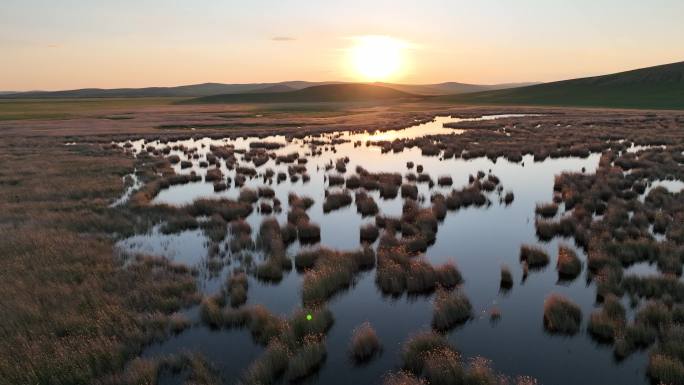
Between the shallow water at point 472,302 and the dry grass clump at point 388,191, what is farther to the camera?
the dry grass clump at point 388,191

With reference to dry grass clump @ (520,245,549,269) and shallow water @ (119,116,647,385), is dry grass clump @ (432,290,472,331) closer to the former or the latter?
shallow water @ (119,116,647,385)

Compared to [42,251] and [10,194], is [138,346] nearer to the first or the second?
[42,251]

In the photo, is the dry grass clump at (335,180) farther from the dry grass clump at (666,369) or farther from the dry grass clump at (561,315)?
the dry grass clump at (666,369)

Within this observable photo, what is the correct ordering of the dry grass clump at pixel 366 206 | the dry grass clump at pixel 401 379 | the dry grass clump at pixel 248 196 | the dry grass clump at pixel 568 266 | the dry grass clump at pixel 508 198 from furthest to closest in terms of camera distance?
the dry grass clump at pixel 248 196, the dry grass clump at pixel 508 198, the dry grass clump at pixel 366 206, the dry grass clump at pixel 568 266, the dry grass clump at pixel 401 379

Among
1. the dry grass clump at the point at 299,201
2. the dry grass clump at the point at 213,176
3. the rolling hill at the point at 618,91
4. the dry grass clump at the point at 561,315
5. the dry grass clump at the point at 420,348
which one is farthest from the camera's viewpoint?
the rolling hill at the point at 618,91

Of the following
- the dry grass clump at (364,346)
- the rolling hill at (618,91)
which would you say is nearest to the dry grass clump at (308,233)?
the dry grass clump at (364,346)

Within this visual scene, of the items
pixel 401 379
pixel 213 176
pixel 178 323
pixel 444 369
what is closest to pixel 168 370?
pixel 178 323
